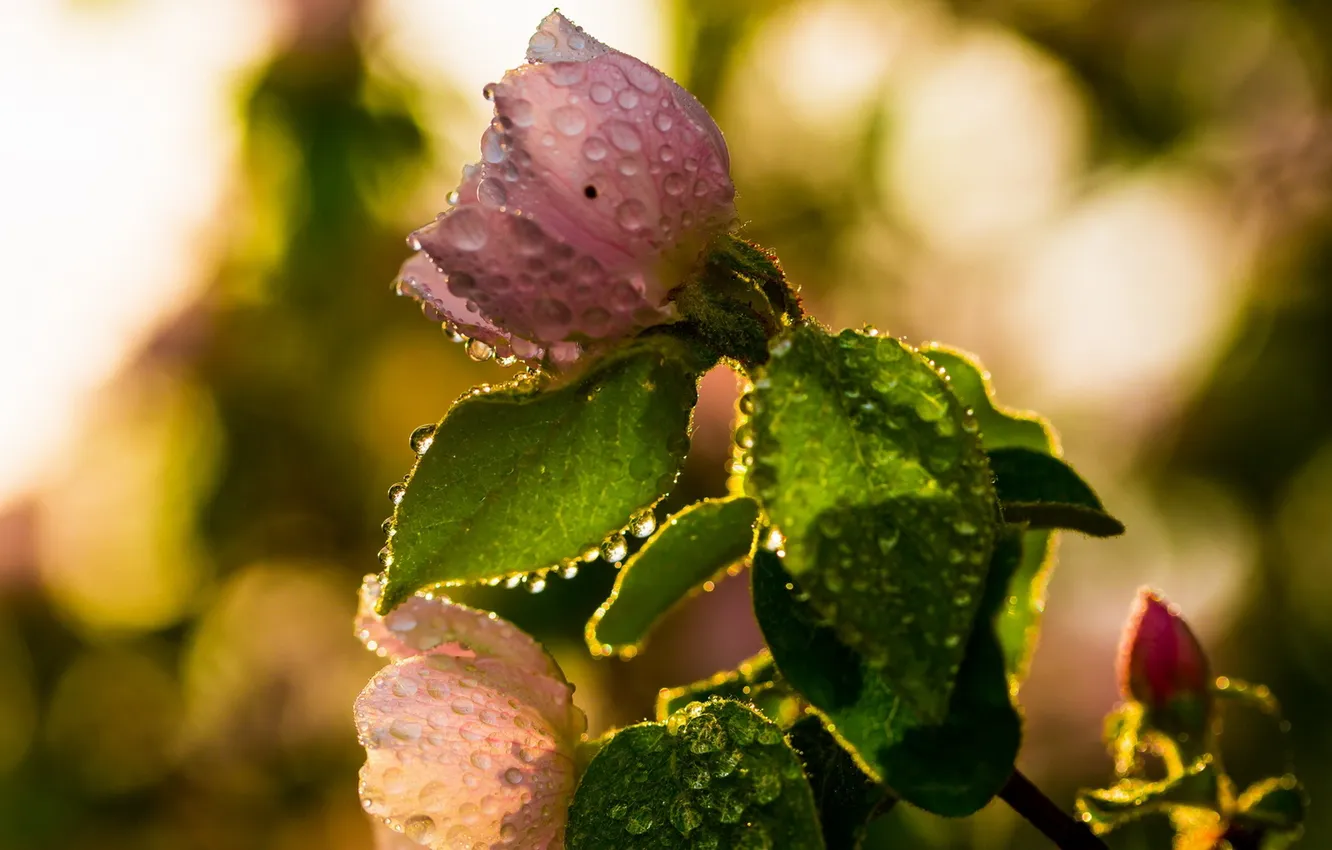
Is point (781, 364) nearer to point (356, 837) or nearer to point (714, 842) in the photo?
point (714, 842)

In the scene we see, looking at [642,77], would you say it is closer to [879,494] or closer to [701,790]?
[879,494]

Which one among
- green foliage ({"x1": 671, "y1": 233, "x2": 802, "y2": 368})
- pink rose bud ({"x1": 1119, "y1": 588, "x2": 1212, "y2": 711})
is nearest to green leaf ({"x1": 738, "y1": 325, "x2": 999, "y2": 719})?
green foliage ({"x1": 671, "y1": 233, "x2": 802, "y2": 368})

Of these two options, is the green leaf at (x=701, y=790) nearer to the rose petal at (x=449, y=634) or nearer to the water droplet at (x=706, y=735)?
the water droplet at (x=706, y=735)

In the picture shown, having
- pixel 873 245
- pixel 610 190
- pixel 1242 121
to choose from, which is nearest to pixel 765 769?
pixel 610 190

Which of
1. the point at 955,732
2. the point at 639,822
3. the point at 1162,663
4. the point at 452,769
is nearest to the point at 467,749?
the point at 452,769

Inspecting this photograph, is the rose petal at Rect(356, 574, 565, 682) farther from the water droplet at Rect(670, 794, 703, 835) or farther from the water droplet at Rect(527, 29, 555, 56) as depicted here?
the water droplet at Rect(527, 29, 555, 56)

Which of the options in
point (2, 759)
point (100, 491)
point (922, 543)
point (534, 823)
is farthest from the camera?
point (100, 491)
